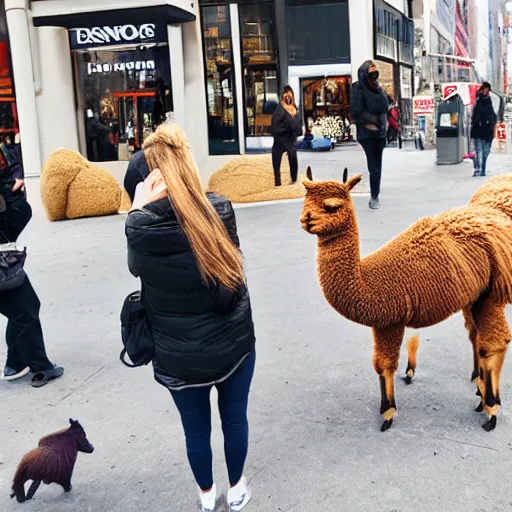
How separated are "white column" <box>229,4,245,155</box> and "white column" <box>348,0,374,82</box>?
8.10 ft

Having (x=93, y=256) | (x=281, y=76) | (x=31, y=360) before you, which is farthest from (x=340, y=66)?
(x=31, y=360)

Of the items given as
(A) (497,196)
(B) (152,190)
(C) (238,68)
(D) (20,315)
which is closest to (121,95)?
(C) (238,68)

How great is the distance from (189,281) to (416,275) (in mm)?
1403

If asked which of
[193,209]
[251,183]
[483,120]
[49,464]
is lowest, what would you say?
[49,464]

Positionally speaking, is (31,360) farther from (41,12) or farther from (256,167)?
(41,12)

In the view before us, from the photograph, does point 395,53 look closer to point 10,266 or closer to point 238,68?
point 238,68

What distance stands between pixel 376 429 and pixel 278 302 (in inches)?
101

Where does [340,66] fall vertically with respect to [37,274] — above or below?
above

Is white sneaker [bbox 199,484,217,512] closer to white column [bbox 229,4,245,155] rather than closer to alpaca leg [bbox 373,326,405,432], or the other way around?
alpaca leg [bbox 373,326,405,432]

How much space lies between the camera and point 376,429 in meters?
3.93

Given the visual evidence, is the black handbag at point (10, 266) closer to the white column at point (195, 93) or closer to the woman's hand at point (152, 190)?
the woman's hand at point (152, 190)

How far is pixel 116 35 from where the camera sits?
1470 centimetres

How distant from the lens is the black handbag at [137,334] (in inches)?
116

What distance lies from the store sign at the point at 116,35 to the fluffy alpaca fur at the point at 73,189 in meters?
4.08
